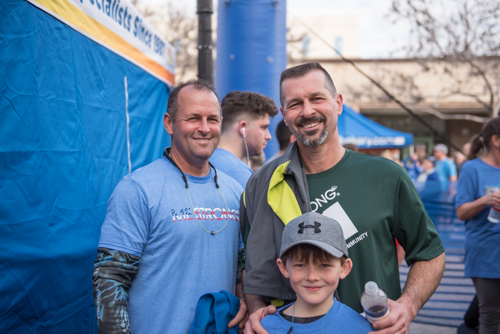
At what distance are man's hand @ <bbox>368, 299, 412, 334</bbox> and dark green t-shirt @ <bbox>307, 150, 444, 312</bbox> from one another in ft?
0.66

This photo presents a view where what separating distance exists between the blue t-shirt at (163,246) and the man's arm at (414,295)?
0.89 metres

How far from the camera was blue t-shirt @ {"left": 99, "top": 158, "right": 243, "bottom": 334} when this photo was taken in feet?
7.16

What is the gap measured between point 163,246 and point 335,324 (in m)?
0.91

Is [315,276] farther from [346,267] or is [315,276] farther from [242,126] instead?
[242,126]

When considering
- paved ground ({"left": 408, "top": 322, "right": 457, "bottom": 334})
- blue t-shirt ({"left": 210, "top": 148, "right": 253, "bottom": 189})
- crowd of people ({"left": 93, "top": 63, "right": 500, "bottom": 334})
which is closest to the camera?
crowd of people ({"left": 93, "top": 63, "right": 500, "bottom": 334})

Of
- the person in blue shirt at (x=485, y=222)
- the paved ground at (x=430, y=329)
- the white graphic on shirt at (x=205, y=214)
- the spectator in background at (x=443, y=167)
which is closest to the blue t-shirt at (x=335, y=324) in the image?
the white graphic on shirt at (x=205, y=214)

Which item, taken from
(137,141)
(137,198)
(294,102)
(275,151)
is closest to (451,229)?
(275,151)

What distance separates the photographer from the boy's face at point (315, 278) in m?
1.90

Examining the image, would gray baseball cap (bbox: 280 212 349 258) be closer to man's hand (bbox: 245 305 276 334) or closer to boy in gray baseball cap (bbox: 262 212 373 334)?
boy in gray baseball cap (bbox: 262 212 373 334)

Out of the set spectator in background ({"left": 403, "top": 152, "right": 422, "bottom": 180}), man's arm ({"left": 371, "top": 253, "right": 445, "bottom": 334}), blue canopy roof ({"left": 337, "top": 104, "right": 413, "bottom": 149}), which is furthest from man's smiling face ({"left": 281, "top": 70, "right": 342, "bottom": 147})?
spectator in background ({"left": 403, "top": 152, "right": 422, "bottom": 180})

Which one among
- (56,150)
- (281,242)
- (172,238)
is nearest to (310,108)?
(281,242)

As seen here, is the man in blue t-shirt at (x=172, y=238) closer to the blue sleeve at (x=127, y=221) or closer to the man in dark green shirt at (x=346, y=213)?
the blue sleeve at (x=127, y=221)

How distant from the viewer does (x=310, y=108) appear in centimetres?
→ 230

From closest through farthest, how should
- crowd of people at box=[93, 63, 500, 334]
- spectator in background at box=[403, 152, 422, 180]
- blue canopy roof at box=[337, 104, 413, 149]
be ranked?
1. crowd of people at box=[93, 63, 500, 334]
2. blue canopy roof at box=[337, 104, 413, 149]
3. spectator in background at box=[403, 152, 422, 180]
